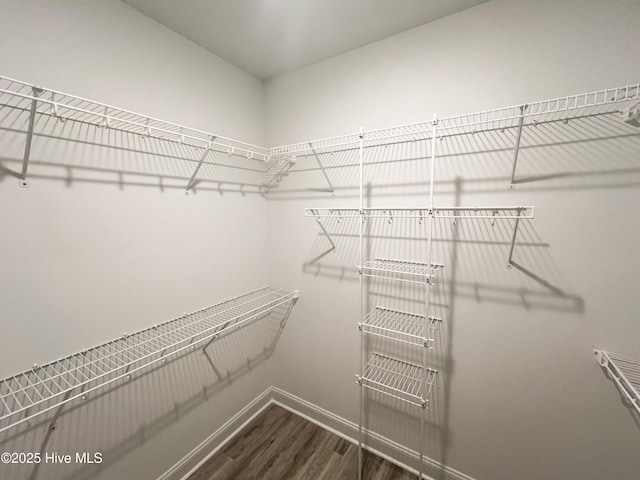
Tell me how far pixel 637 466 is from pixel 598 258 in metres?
0.93

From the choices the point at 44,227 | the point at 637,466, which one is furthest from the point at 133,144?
the point at 637,466

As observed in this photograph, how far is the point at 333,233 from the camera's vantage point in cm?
188

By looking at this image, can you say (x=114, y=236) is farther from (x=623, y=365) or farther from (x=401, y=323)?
(x=623, y=365)

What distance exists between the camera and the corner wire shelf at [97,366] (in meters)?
1.01

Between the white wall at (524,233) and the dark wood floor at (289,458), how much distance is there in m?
0.27

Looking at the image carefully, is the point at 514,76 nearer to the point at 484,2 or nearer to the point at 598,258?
the point at 484,2

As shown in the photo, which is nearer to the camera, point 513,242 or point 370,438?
point 513,242

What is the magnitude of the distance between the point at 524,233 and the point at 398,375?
111 centimetres

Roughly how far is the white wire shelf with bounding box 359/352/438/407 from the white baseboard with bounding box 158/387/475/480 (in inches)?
15.6

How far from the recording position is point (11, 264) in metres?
1.03

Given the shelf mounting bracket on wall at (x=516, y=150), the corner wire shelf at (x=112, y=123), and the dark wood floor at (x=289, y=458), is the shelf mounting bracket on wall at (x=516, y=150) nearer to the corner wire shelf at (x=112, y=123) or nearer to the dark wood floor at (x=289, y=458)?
the corner wire shelf at (x=112, y=123)

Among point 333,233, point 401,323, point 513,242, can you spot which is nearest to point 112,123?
point 333,233

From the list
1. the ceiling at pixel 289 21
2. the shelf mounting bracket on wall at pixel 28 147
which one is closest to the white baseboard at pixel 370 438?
the shelf mounting bracket on wall at pixel 28 147

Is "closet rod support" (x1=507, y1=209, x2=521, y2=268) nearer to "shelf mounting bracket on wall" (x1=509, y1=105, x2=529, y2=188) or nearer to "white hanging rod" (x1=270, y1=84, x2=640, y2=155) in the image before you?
"shelf mounting bracket on wall" (x1=509, y1=105, x2=529, y2=188)
